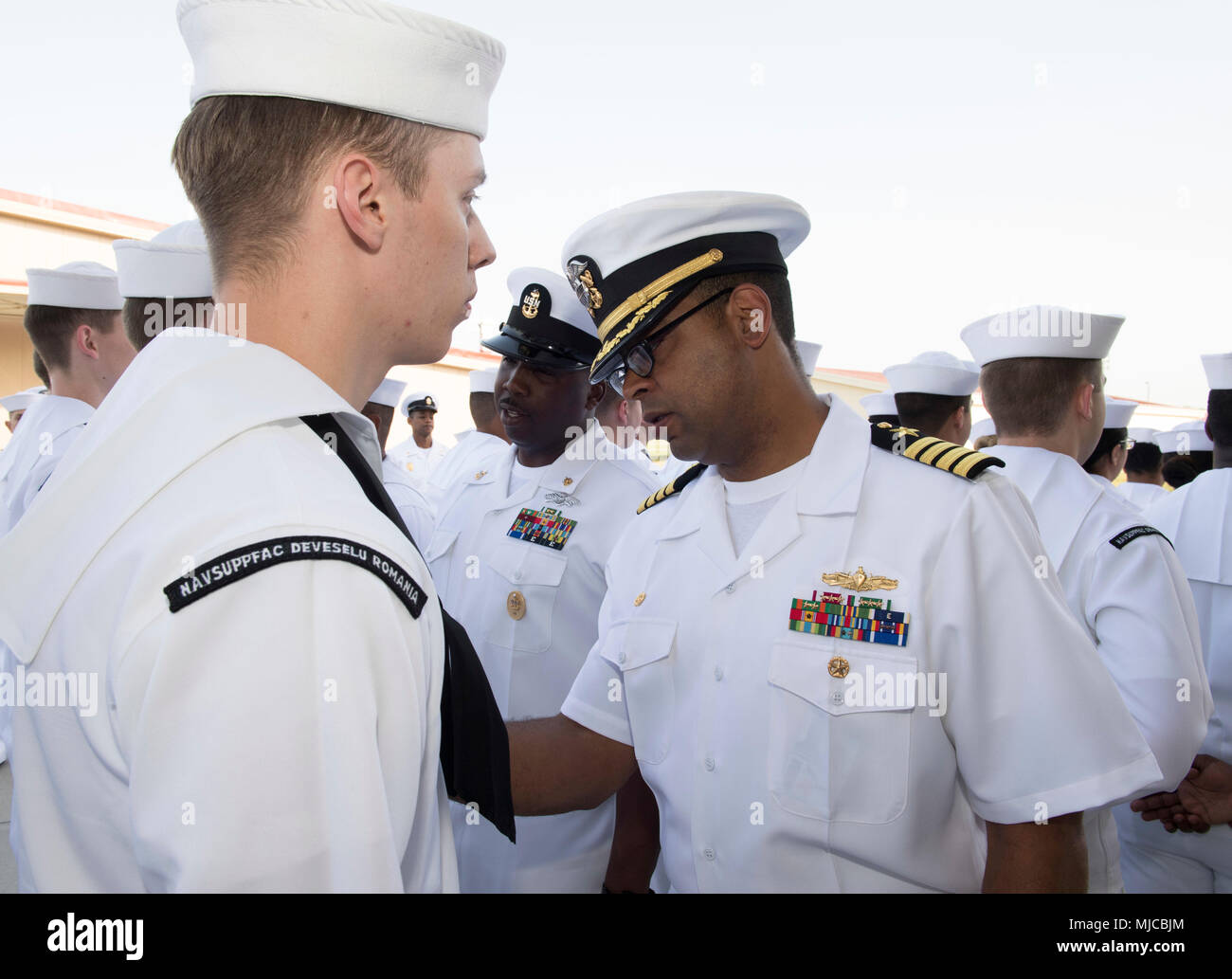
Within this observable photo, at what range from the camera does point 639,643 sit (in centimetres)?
233

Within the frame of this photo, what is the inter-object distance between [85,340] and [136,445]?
418 centimetres

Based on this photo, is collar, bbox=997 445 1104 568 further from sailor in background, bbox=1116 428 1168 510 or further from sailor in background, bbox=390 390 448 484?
sailor in background, bbox=390 390 448 484

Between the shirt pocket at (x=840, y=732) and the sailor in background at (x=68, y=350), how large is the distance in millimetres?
3903

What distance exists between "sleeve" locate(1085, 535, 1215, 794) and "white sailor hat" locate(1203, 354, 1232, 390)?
1.76 metres

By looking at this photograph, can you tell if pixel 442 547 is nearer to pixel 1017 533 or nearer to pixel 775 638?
pixel 775 638

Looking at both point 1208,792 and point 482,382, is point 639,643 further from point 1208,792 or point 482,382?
point 482,382

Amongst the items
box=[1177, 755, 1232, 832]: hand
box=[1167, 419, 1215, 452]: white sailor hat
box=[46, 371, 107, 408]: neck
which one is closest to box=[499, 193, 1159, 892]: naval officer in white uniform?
box=[1177, 755, 1232, 832]: hand

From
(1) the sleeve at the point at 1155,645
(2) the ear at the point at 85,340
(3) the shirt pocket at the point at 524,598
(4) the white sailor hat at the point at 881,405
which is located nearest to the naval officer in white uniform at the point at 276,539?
(3) the shirt pocket at the point at 524,598

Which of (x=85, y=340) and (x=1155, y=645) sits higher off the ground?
(x=85, y=340)

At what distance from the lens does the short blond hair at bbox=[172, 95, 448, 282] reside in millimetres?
1202

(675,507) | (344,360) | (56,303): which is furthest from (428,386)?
(344,360)

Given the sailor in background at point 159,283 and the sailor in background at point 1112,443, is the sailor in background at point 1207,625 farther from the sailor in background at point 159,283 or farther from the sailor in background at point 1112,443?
the sailor in background at point 159,283

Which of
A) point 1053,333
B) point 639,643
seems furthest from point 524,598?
point 1053,333

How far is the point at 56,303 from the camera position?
4.45 metres
